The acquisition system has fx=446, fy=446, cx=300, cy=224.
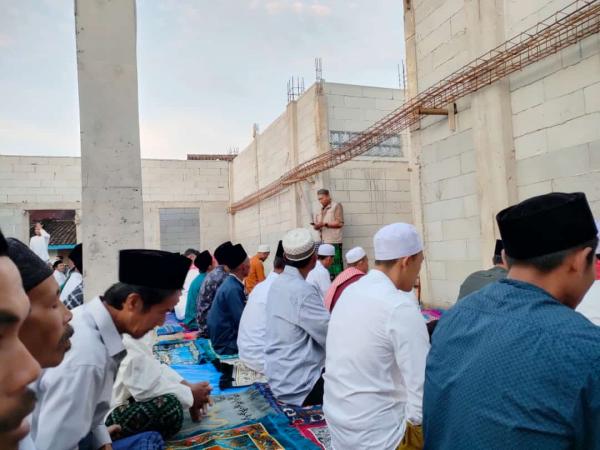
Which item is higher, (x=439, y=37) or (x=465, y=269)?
(x=439, y=37)

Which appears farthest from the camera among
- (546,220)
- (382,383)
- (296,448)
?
(296,448)

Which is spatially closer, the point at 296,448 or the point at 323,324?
the point at 296,448

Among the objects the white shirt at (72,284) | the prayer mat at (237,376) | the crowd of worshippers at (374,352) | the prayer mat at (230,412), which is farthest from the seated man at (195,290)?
the crowd of worshippers at (374,352)

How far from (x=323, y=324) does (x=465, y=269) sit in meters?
3.32

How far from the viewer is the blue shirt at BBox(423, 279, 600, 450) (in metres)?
0.92

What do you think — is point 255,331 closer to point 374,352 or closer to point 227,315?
point 227,315

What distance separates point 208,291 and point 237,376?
4.96 feet

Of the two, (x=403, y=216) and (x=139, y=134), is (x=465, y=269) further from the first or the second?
(x=139, y=134)

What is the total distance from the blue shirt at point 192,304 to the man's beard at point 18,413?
5.96m

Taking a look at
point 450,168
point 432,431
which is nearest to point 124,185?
point 432,431

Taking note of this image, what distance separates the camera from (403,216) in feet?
27.7

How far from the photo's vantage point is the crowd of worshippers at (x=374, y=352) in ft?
3.04

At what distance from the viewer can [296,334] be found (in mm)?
2900

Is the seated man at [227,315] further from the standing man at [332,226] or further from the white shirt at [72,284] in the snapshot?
the standing man at [332,226]
